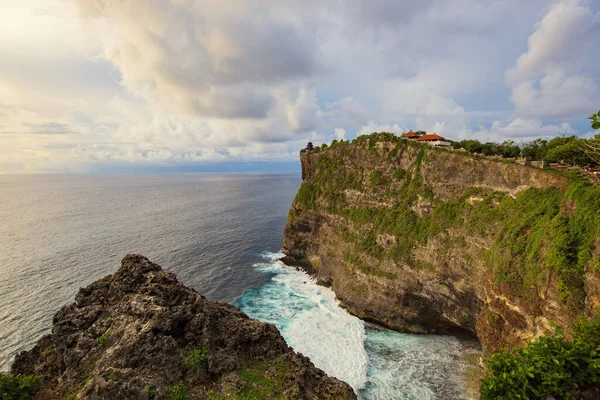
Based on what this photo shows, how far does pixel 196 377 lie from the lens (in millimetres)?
15797

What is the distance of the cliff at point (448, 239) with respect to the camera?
24031 mm

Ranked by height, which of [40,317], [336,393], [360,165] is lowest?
[40,317]

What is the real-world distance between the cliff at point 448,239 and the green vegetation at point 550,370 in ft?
25.7

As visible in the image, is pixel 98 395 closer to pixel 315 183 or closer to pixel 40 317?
pixel 40 317

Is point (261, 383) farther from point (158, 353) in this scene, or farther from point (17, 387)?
point (17, 387)

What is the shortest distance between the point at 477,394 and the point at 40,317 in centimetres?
5392

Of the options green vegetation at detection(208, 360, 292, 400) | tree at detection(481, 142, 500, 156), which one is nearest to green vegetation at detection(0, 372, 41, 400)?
green vegetation at detection(208, 360, 292, 400)

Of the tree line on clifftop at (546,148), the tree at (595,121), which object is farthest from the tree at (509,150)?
the tree at (595,121)

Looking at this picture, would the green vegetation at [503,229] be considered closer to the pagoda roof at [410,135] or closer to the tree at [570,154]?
the tree at [570,154]

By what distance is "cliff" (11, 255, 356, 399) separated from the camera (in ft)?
48.3

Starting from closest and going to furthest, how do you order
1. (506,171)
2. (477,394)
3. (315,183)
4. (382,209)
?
(477,394) → (506,171) → (382,209) → (315,183)

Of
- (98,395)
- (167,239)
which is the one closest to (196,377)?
(98,395)

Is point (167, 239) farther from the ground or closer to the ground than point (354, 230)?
closer to the ground

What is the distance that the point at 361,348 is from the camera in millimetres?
33281
